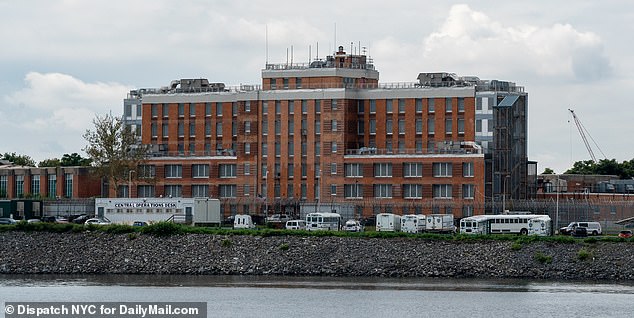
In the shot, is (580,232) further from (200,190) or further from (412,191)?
(200,190)

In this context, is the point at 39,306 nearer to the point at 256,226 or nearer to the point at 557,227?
the point at 256,226

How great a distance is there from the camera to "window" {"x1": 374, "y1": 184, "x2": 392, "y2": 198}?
178375 mm

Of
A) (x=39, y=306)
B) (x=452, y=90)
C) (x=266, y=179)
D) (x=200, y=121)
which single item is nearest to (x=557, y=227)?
(x=452, y=90)

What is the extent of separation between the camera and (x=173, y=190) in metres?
190

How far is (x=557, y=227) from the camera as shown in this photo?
162375 mm

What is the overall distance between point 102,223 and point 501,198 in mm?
52175

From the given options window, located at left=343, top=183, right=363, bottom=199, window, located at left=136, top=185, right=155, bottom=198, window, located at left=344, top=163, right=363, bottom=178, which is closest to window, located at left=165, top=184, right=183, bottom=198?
window, located at left=136, top=185, right=155, bottom=198

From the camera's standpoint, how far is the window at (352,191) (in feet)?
591

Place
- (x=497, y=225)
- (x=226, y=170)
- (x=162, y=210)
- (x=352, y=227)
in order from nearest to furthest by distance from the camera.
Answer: (x=497, y=225) < (x=352, y=227) < (x=162, y=210) < (x=226, y=170)

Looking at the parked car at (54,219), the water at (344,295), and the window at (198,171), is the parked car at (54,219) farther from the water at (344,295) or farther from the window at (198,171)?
the water at (344,295)

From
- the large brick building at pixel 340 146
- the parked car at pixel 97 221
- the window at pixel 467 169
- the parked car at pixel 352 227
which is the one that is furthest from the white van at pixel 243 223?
the window at pixel 467 169

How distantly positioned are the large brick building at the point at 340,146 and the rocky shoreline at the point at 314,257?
3933 centimetres

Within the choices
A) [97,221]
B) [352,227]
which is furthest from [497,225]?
[97,221]

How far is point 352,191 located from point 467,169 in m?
15.3
